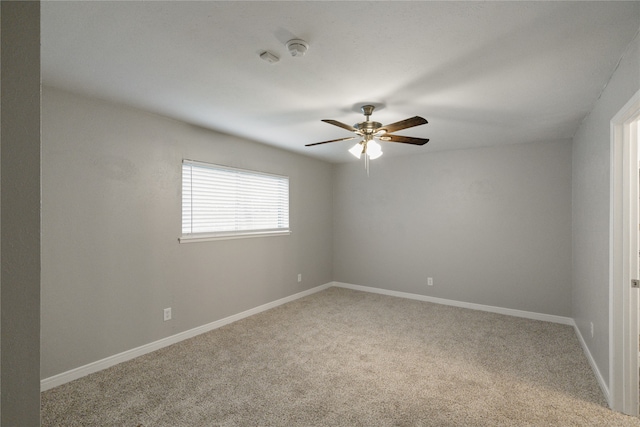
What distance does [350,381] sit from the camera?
2631mm

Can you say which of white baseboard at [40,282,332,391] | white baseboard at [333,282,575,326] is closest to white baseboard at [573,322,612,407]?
white baseboard at [333,282,575,326]

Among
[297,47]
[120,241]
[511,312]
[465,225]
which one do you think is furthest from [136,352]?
[511,312]

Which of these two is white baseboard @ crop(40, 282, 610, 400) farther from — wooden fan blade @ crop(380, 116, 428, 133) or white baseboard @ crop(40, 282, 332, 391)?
wooden fan blade @ crop(380, 116, 428, 133)

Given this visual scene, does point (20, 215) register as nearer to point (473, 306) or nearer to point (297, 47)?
point (297, 47)

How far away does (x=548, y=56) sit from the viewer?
78.6 inches

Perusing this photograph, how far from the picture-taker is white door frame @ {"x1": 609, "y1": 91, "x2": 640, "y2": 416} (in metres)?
2.21

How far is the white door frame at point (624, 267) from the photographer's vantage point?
86.8 inches

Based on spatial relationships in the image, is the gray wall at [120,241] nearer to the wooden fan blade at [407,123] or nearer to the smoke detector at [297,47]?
the smoke detector at [297,47]

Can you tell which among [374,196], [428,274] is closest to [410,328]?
[428,274]

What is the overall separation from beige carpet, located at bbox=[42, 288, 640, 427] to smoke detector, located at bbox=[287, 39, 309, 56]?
235 cm

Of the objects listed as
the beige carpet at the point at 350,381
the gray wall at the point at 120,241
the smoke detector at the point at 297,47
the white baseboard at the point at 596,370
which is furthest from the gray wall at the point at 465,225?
the smoke detector at the point at 297,47

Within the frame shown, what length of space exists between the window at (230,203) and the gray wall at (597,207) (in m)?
3.65

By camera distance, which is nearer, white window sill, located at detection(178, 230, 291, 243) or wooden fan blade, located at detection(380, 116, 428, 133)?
wooden fan blade, located at detection(380, 116, 428, 133)

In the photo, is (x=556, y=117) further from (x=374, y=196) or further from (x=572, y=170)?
(x=374, y=196)
